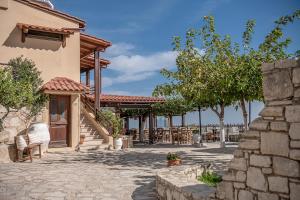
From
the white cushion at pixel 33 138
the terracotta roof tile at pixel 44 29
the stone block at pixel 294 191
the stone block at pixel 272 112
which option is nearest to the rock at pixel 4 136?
the white cushion at pixel 33 138

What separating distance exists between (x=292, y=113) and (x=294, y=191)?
0.83 meters

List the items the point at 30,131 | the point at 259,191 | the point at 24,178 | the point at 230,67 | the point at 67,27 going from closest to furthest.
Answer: the point at 259,191
the point at 24,178
the point at 230,67
the point at 30,131
the point at 67,27

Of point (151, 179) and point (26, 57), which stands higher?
point (26, 57)

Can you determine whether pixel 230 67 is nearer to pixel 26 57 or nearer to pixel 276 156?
pixel 276 156

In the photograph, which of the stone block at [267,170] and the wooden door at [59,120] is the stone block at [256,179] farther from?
the wooden door at [59,120]

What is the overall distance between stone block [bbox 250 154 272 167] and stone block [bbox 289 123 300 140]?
39 cm

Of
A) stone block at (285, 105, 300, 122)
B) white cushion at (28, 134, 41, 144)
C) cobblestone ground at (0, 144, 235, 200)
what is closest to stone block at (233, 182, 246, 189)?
stone block at (285, 105, 300, 122)

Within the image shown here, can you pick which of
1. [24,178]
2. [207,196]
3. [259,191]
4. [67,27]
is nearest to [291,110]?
[259,191]

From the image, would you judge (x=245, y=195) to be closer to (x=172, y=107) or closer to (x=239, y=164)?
(x=239, y=164)

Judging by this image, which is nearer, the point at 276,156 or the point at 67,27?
the point at 276,156

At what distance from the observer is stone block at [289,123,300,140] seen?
3283 mm

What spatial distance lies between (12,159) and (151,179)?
17.9ft

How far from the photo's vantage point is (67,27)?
14.1m

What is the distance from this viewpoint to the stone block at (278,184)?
3.37 metres
